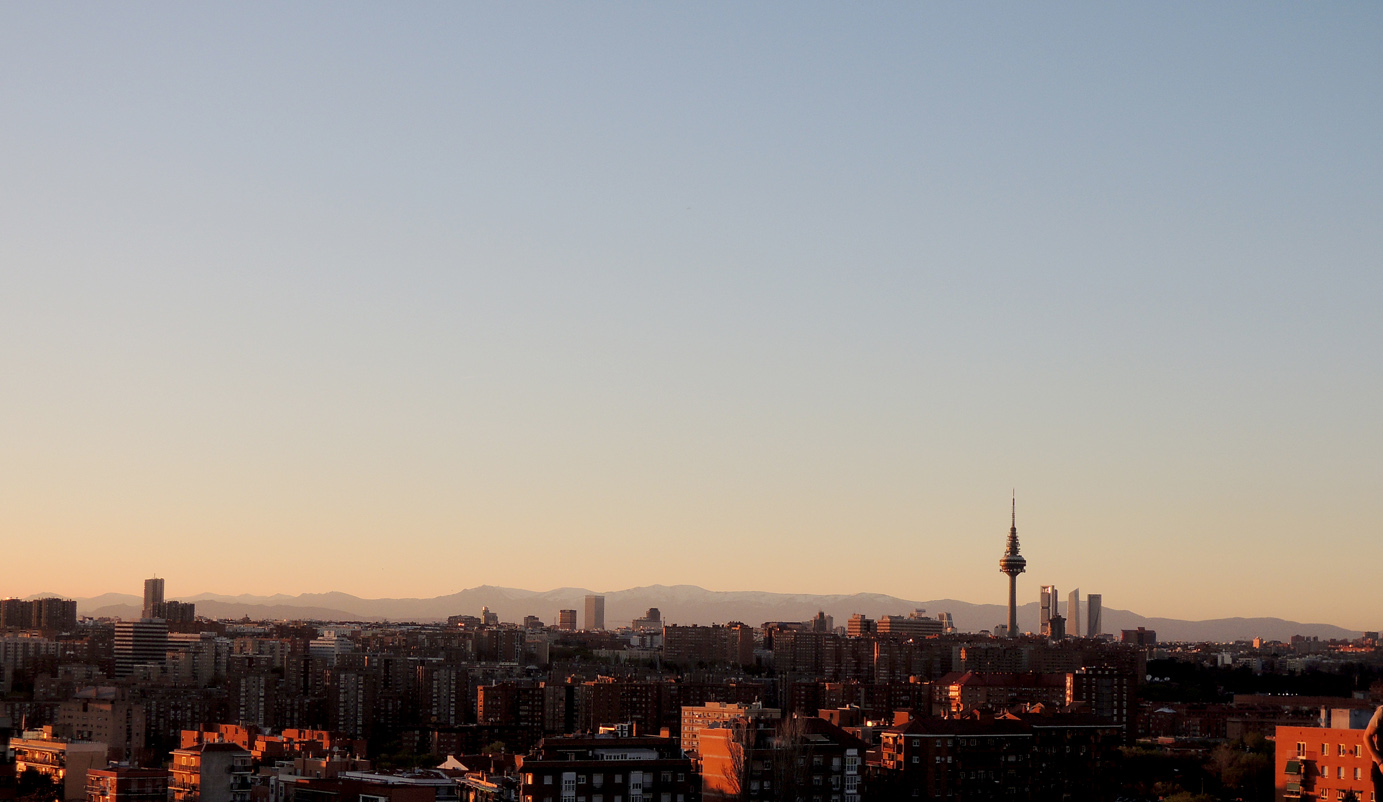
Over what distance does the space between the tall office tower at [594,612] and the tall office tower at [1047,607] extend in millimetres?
52194

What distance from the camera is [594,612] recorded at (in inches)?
7657

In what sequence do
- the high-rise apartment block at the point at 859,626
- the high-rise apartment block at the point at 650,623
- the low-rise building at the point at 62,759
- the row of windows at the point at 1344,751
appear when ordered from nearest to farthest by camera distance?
the row of windows at the point at 1344,751, the low-rise building at the point at 62,759, the high-rise apartment block at the point at 859,626, the high-rise apartment block at the point at 650,623

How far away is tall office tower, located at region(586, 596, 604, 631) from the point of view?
193 metres

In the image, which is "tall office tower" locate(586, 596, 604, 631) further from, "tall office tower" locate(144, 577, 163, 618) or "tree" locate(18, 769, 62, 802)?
"tree" locate(18, 769, 62, 802)

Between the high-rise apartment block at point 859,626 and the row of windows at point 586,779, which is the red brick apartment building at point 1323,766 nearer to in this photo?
the row of windows at point 586,779

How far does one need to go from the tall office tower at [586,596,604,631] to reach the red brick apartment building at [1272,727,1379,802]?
16597cm

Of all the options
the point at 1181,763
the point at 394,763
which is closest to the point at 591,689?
the point at 394,763

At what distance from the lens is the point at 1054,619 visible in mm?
131625

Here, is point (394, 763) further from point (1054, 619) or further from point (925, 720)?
point (1054, 619)

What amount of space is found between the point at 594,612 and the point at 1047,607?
5960 cm

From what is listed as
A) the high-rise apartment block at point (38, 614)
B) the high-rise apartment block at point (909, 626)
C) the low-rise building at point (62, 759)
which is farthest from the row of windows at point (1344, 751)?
the high-rise apartment block at point (38, 614)

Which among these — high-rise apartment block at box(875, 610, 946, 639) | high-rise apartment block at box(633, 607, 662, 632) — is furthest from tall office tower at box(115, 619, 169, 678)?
high-rise apartment block at box(633, 607, 662, 632)

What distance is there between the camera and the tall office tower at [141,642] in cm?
9038

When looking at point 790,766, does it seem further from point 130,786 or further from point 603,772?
point 130,786
